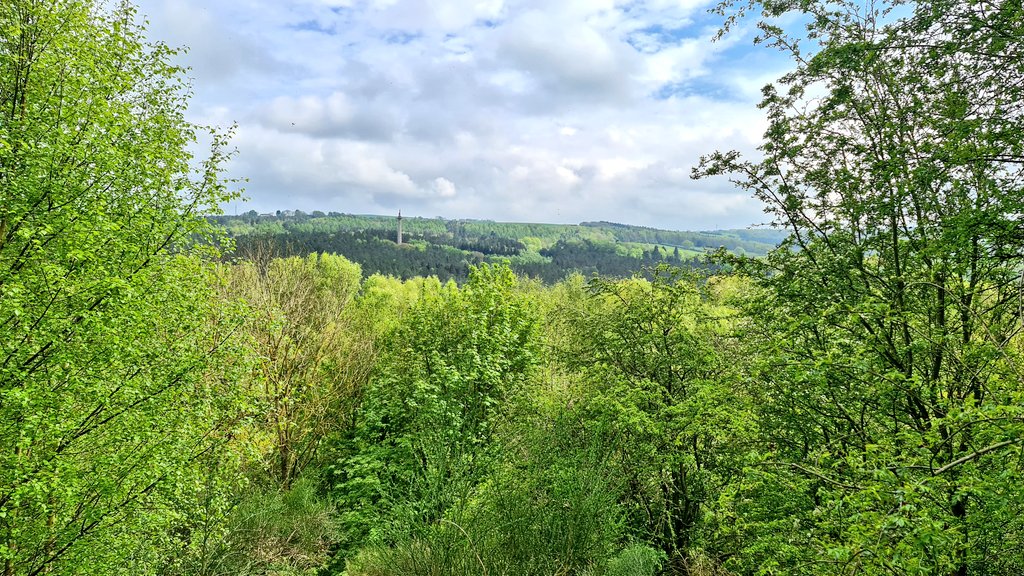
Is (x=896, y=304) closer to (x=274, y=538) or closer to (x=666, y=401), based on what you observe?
(x=666, y=401)

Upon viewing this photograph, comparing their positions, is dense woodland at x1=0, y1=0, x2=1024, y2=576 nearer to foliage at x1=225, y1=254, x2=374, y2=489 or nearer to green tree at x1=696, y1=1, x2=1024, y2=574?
green tree at x1=696, y1=1, x2=1024, y2=574

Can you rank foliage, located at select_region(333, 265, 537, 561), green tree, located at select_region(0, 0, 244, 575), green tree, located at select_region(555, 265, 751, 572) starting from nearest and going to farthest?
1. green tree, located at select_region(0, 0, 244, 575)
2. green tree, located at select_region(555, 265, 751, 572)
3. foliage, located at select_region(333, 265, 537, 561)

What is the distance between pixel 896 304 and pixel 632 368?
5.82 meters

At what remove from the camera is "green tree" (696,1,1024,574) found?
481 centimetres

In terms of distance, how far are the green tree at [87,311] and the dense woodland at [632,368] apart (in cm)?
6

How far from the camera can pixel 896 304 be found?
7328 mm

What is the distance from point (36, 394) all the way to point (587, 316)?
36.5ft

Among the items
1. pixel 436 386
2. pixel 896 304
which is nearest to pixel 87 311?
pixel 436 386

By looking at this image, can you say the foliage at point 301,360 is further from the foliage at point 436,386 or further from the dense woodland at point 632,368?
the dense woodland at point 632,368

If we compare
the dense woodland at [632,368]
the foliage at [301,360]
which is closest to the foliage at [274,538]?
the dense woodland at [632,368]

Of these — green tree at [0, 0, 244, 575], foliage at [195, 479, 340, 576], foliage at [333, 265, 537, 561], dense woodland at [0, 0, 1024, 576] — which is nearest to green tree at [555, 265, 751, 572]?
dense woodland at [0, 0, 1024, 576]

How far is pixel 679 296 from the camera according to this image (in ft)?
37.8

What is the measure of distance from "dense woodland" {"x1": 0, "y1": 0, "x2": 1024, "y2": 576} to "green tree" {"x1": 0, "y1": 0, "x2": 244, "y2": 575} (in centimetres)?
6

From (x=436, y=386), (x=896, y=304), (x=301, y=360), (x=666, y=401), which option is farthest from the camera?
(x=301, y=360)
